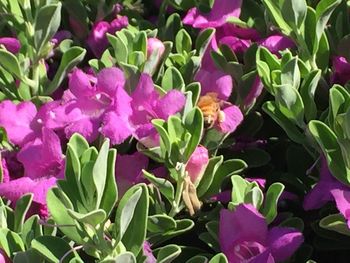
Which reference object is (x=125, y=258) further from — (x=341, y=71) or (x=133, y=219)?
(x=341, y=71)

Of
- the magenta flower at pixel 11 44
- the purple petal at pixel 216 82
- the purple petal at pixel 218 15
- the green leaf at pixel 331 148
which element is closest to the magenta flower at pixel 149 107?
the purple petal at pixel 216 82

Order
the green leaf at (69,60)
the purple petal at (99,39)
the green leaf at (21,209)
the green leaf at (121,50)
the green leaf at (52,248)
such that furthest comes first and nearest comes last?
the purple petal at (99,39) < the green leaf at (69,60) < the green leaf at (121,50) < the green leaf at (21,209) < the green leaf at (52,248)

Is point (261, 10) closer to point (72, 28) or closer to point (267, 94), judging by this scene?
point (267, 94)

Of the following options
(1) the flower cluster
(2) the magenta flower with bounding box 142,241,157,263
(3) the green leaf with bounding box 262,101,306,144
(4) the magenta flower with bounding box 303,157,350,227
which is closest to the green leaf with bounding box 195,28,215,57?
(1) the flower cluster

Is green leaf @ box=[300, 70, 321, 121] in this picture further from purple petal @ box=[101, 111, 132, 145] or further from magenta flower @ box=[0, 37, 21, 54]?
magenta flower @ box=[0, 37, 21, 54]

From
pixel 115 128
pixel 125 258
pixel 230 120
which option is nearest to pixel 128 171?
pixel 115 128

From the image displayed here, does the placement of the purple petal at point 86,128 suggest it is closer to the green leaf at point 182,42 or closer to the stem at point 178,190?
the stem at point 178,190

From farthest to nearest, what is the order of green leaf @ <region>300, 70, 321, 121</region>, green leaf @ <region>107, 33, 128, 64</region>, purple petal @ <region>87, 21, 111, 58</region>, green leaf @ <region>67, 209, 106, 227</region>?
purple petal @ <region>87, 21, 111, 58</region> → green leaf @ <region>107, 33, 128, 64</region> → green leaf @ <region>300, 70, 321, 121</region> → green leaf @ <region>67, 209, 106, 227</region>
